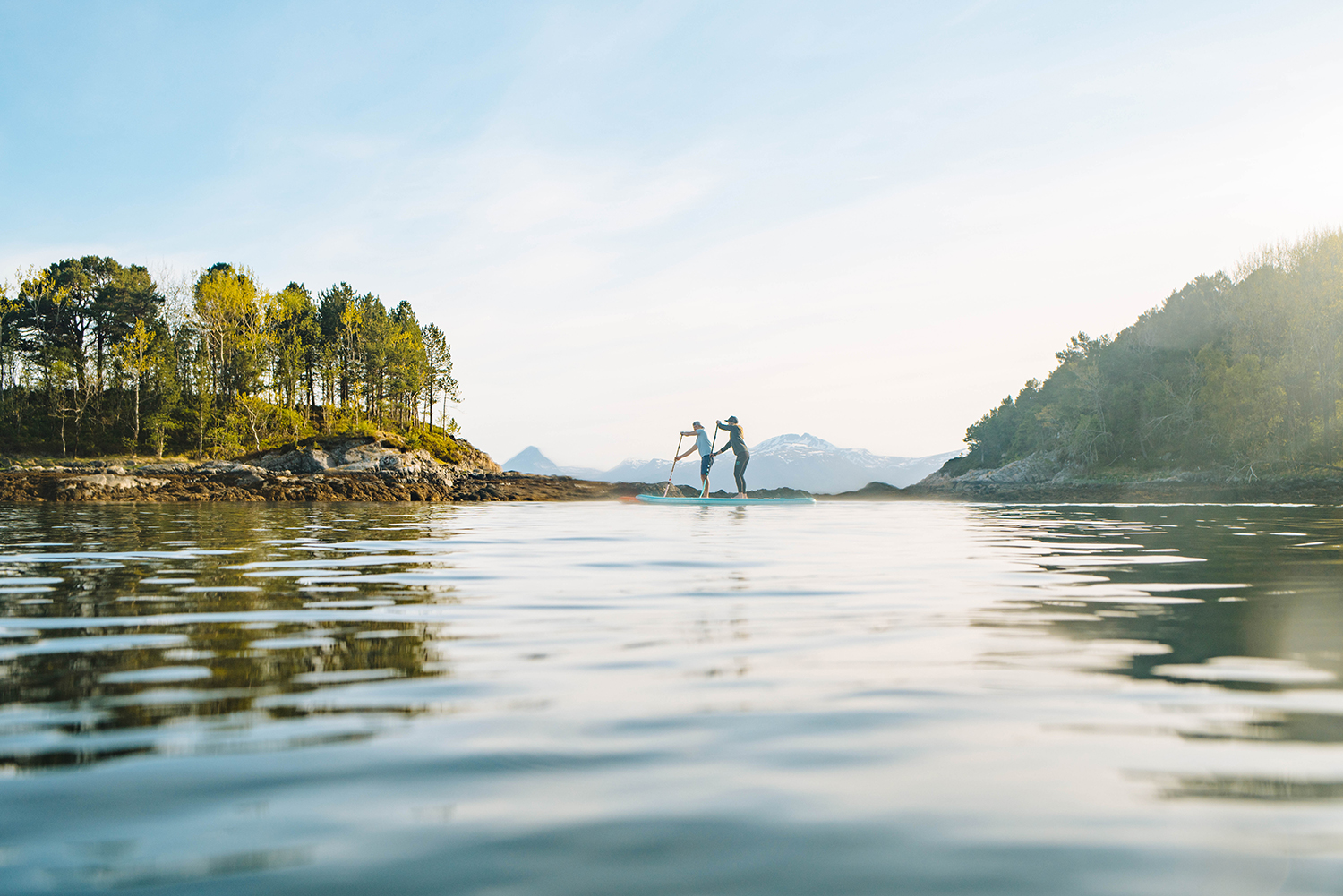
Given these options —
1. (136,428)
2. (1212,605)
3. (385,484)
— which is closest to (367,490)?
(385,484)

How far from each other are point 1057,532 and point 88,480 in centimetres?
4349

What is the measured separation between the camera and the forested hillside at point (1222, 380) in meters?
49.0

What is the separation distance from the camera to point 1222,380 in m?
51.8

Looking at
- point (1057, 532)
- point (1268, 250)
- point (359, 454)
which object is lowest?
point (1057, 532)

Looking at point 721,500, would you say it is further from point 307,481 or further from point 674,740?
point 307,481

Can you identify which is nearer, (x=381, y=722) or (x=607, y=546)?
(x=381, y=722)

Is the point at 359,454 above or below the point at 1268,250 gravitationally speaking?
below

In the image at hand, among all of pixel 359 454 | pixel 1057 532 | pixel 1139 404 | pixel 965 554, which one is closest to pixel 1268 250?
pixel 1139 404

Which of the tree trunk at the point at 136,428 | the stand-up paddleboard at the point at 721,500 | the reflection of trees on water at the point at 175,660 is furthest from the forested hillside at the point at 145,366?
the reflection of trees on water at the point at 175,660

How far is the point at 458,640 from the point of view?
5.29 meters

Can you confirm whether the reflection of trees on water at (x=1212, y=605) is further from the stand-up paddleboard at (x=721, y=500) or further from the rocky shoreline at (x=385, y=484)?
the rocky shoreline at (x=385, y=484)

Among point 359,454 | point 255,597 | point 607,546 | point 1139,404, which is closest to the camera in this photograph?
point 255,597

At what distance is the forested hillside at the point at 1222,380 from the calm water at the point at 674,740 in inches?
2056

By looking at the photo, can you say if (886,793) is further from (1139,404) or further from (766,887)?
(1139,404)
